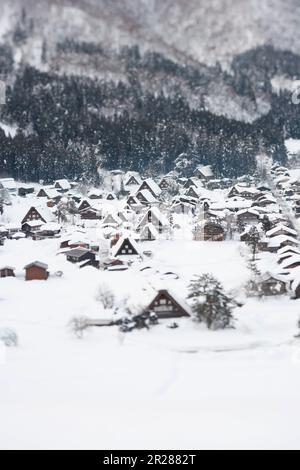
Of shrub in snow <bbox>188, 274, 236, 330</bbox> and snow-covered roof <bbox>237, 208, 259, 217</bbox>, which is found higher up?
snow-covered roof <bbox>237, 208, 259, 217</bbox>

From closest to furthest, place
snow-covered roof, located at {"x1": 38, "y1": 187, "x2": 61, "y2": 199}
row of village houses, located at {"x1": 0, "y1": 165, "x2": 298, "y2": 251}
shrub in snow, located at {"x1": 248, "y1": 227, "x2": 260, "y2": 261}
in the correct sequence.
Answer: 1. shrub in snow, located at {"x1": 248, "y1": 227, "x2": 260, "y2": 261}
2. row of village houses, located at {"x1": 0, "y1": 165, "x2": 298, "y2": 251}
3. snow-covered roof, located at {"x1": 38, "y1": 187, "x2": 61, "y2": 199}

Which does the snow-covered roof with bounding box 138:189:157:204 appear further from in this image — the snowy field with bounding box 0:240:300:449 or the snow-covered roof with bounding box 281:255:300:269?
the snowy field with bounding box 0:240:300:449

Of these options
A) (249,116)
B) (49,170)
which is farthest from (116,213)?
(249,116)

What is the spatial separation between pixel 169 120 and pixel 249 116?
125ft

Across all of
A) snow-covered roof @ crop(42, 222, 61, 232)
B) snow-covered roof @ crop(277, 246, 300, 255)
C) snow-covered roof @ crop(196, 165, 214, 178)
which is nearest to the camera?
snow-covered roof @ crop(277, 246, 300, 255)

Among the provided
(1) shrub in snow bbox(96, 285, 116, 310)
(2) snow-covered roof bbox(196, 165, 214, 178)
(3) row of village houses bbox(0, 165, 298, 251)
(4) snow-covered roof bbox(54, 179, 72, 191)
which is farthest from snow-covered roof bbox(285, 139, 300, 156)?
(1) shrub in snow bbox(96, 285, 116, 310)

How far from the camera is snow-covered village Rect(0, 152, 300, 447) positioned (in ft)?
54.7

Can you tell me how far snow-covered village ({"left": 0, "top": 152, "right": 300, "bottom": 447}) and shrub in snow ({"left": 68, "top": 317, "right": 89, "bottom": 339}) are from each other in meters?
0.06

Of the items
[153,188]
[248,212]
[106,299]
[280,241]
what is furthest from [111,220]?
[106,299]

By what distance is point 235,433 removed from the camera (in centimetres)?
1473

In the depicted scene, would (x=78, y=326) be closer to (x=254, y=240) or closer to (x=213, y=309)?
(x=213, y=309)

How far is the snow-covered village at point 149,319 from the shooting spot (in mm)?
16672

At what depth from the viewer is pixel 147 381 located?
734 inches
